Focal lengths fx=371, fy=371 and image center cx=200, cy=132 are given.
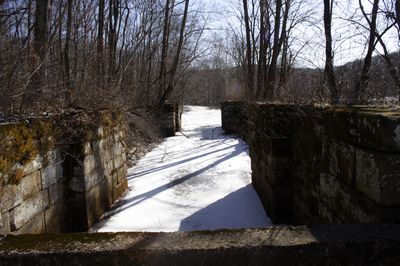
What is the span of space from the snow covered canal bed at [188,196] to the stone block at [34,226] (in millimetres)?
1085

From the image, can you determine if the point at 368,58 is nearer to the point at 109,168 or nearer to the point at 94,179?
the point at 109,168

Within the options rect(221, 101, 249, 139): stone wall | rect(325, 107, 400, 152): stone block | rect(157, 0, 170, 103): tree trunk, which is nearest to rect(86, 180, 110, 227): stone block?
rect(325, 107, 400, 152): stone block

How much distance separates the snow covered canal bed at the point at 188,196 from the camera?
5289 millimetres

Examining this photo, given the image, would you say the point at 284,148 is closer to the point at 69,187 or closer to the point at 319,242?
the point at 69,187

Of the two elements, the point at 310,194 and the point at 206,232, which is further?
the point at 310,194

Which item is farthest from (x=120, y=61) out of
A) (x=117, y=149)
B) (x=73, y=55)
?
(x=117, y=149)

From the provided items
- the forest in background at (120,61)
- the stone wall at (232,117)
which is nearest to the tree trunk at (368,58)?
the forest in background at (120,61)

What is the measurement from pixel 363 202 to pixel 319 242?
798 millimetres

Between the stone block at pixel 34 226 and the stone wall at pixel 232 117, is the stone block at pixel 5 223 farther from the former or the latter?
the stone wall at pixel 232 117

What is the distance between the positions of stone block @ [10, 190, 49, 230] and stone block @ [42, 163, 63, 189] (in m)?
0.12

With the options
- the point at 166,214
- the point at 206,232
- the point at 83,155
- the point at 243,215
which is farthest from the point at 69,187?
the point at 206,232

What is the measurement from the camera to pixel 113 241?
199cm

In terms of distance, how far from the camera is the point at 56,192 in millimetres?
4562

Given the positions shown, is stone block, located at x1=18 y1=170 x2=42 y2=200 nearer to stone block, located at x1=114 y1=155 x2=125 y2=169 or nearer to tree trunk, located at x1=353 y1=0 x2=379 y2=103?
stone block, located at x1=114 y1=155 x2=125 y2=169
